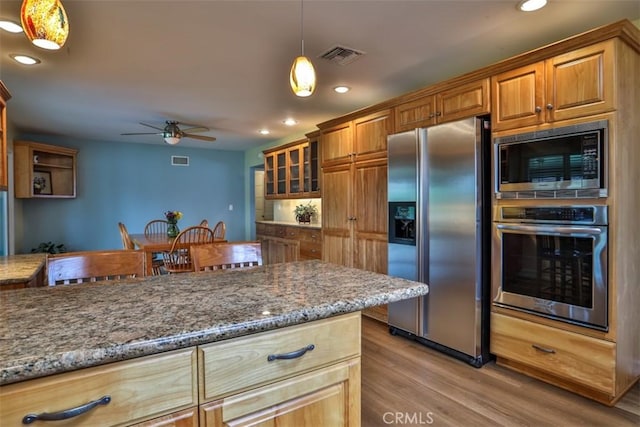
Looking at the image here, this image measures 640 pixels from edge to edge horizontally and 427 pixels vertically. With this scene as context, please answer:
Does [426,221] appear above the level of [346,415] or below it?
above

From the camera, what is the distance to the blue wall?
6.05 m

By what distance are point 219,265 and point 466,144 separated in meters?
1.96

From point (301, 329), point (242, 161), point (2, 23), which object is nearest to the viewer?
point (301, 329)

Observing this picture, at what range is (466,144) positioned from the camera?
2.63m

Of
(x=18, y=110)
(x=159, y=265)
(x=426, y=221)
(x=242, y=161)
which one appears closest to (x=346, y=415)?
(x=426, y=221)

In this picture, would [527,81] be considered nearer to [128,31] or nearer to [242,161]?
[128,31]

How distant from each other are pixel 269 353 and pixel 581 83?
7.73ft

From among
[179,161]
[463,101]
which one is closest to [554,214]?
[463,101]

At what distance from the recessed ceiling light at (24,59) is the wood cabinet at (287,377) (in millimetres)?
3162

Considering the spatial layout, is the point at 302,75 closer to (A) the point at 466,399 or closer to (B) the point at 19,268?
(B) the point at 19,268

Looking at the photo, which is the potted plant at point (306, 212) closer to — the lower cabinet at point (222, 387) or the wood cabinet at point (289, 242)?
the wood cabinet at point (289, 242)

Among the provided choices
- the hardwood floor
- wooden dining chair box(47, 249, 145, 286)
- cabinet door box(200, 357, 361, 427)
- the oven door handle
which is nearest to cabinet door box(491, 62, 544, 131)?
the oven door handle

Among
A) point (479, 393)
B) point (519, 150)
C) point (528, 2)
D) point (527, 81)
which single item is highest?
point (528, 2)

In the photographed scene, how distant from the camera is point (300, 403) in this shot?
1.07 m
